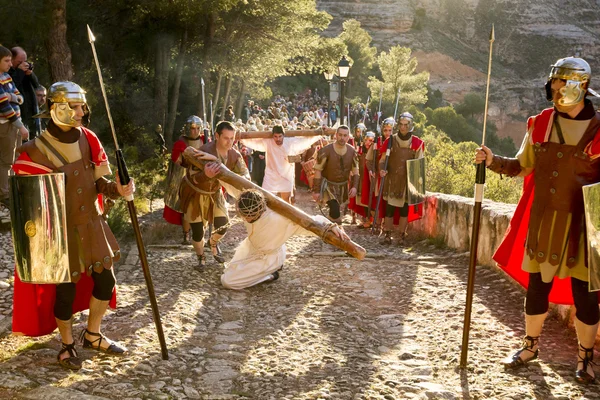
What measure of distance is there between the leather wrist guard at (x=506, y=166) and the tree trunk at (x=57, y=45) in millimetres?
8658

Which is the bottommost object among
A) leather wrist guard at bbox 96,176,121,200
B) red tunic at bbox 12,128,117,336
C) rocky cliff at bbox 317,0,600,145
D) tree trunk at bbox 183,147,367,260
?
red tunic at bbox 12,128,117,336

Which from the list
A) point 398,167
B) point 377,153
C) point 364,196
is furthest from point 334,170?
point 364,196

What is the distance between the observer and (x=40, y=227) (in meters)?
4.05

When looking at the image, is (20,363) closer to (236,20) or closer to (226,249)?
(226,249)

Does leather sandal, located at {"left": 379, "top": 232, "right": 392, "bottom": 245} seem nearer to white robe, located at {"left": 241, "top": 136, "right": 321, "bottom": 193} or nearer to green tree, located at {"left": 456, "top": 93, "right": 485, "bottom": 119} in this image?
white robe, located at {"left": 241, "top": 136, "right": 321, "bottom": 193}

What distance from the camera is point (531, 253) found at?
14.4 feet

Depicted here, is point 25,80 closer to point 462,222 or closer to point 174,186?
point 174,186

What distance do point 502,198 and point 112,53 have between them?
10.9m

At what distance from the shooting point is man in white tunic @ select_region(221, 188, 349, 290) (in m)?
6.30

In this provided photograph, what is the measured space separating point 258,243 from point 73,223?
8.45 feet

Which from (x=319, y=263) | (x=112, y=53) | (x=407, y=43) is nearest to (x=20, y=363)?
(x=319, y=263)

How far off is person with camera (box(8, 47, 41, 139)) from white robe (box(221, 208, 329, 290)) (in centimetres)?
323

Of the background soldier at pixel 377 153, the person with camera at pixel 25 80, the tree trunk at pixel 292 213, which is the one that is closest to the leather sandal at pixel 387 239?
the background soldier at pixel 377 153

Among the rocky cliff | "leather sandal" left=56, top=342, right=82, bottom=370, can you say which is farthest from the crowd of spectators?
the rocky cliff
